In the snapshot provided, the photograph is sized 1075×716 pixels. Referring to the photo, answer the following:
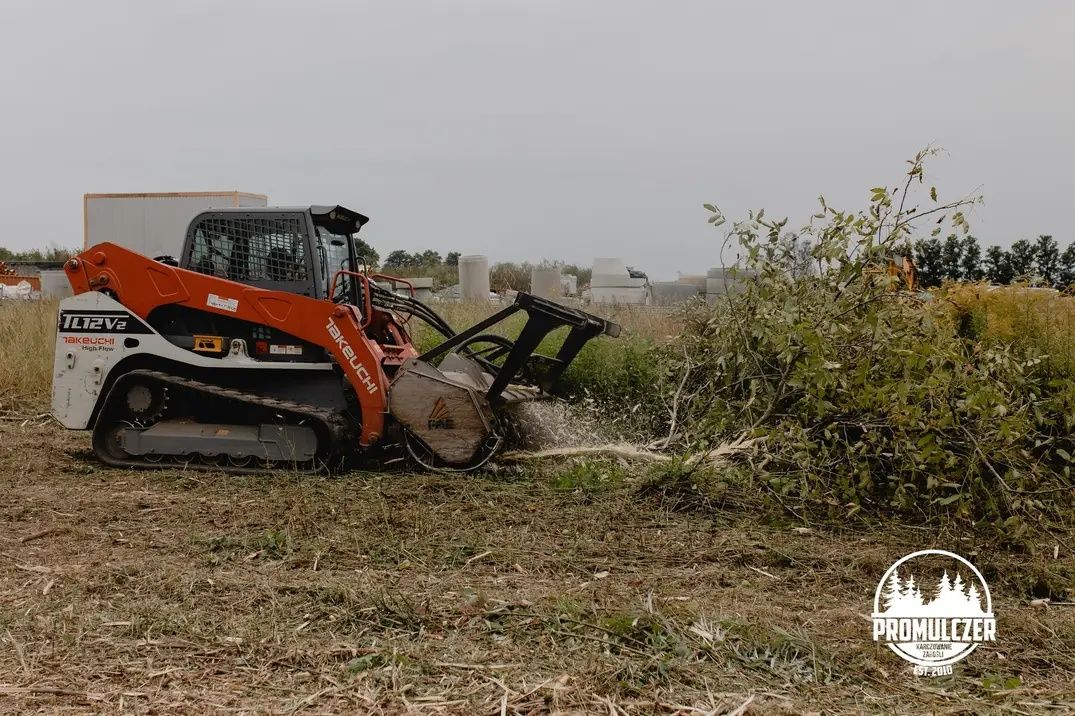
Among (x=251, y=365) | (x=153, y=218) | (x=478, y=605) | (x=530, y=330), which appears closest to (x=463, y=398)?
(x=530, y=330)

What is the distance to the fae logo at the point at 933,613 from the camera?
3.81 meters

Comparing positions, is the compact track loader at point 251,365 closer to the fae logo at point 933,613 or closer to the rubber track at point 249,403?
the rubber track at point 249,403

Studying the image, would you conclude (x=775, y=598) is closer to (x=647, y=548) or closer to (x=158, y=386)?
(x=647, y=548)

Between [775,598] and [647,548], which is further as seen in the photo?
[647,548]

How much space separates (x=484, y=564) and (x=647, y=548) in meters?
0.90

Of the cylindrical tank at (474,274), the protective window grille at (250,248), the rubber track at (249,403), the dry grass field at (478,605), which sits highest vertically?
the cylindrical tank at (474,274)

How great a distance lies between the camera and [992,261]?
12203mm

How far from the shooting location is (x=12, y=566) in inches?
202

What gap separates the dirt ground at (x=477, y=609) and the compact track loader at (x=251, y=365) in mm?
910

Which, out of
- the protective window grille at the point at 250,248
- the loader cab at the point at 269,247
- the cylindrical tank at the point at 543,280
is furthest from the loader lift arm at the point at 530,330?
the cylindrical tank at the point at 543,280

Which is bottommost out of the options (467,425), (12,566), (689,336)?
(12,566)

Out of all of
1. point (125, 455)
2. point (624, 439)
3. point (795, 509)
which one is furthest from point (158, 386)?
point (795, 509)

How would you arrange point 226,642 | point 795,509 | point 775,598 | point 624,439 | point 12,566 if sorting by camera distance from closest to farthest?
1. point 226,642
2. point 775,598
3. point 12,566
4. point 795,509
5. point 624,439

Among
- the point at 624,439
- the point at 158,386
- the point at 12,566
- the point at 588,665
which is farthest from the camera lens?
the point at 624,439
